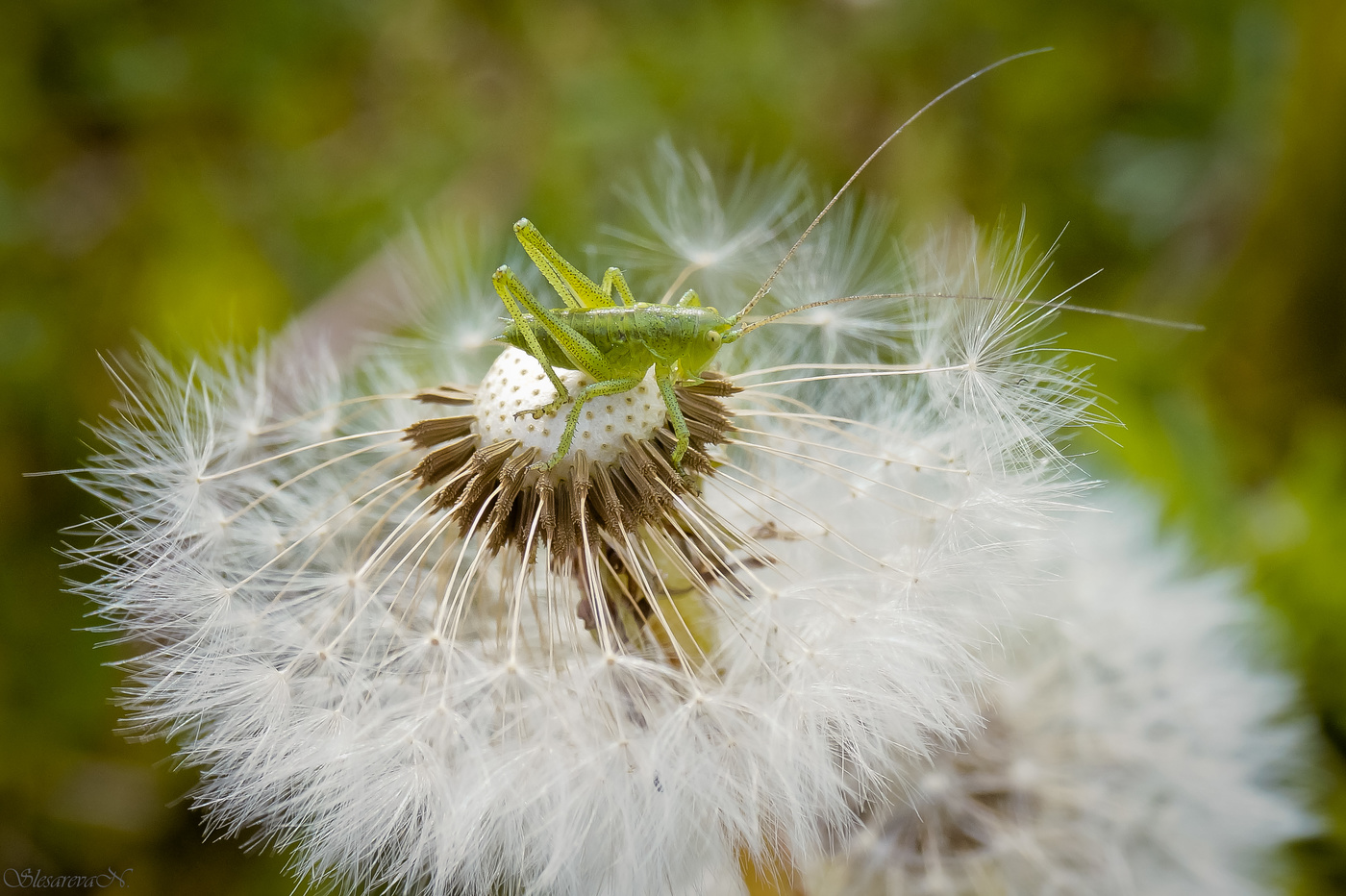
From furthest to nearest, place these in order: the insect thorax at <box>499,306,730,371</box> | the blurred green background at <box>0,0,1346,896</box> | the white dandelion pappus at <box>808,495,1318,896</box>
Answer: the blurred green background at <box>0,0,1346,896</box> < the white dandelion pappus at <box>808,495,1318,896</box> < the insect thorax at <box>499,306,730,371</box>

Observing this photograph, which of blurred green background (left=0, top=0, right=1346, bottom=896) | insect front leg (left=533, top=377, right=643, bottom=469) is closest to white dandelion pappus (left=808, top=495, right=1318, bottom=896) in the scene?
blurred green background (left=0, top=0, right=1346, bottom=896)

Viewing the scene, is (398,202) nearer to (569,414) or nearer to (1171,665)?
(569,414)

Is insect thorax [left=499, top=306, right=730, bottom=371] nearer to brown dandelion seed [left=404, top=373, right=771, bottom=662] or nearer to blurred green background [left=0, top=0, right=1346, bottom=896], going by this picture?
brown dandelion seed [left=404, top=373, right=771, bottom=662]

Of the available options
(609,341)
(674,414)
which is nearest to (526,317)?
(609,341)

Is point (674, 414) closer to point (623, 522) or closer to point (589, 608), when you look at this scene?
point (623, 522)

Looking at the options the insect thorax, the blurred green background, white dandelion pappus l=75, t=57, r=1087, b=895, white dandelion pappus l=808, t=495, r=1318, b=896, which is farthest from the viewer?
the blurred green background

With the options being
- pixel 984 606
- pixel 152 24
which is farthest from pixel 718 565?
pixel 152 24

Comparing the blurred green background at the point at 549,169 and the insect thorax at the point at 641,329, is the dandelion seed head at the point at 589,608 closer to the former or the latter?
the insect thorax at the point at 641,329

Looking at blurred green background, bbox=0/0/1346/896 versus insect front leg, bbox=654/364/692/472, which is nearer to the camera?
insect front leg, bbox=654/364/692/472
